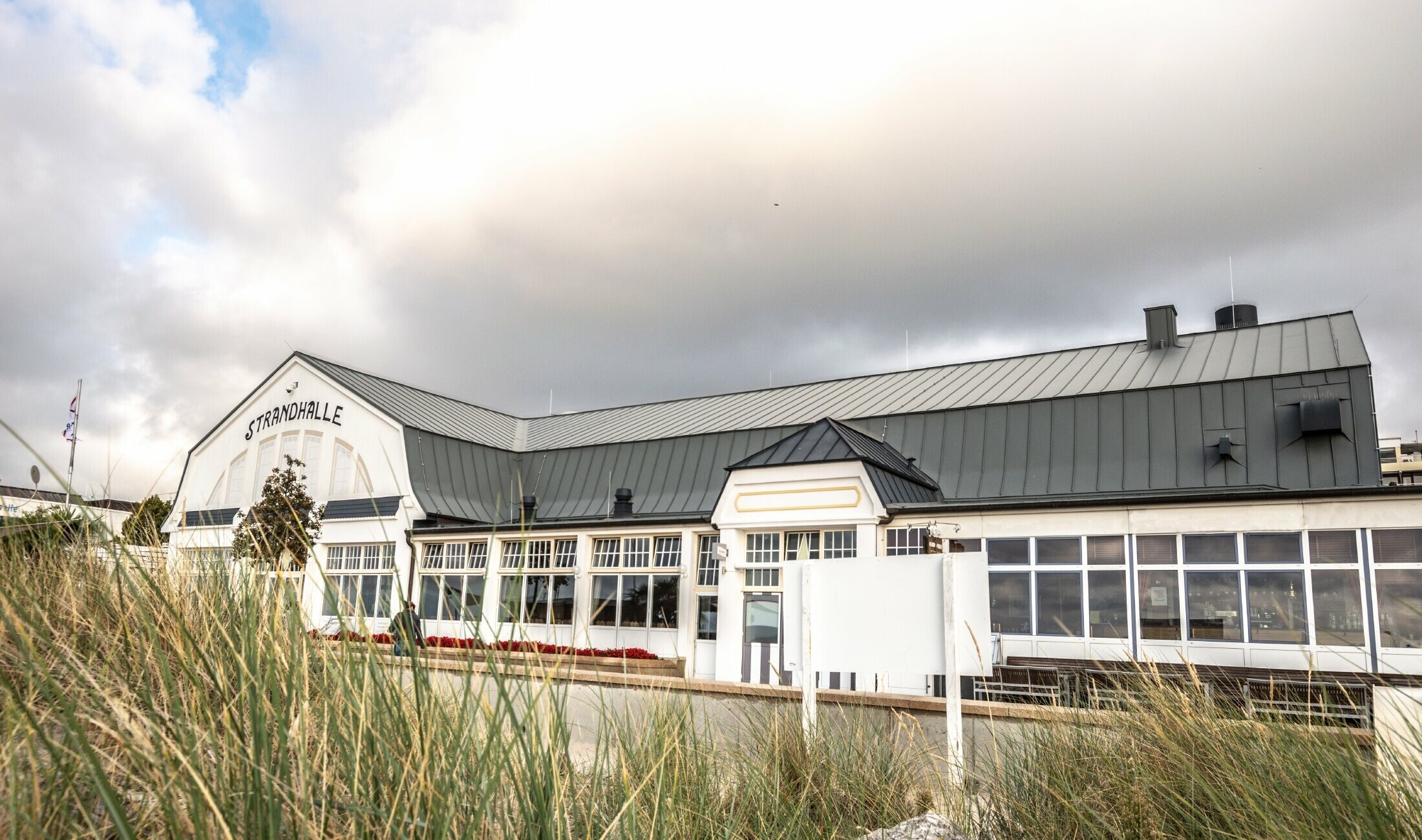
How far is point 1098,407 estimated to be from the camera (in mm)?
19656

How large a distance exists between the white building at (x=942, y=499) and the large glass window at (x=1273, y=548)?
0.03 meters

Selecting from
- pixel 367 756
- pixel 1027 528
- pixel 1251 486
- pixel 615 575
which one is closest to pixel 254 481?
pixel 615 575

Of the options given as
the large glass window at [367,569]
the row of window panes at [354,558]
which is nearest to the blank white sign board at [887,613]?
the large glass window at [367,569]

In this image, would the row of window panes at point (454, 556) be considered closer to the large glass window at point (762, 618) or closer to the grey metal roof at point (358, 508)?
the grey metal roof at point (358, 508)

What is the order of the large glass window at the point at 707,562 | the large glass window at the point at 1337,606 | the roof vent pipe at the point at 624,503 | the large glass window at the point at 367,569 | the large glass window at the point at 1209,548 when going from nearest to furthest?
the large glass window at the point at 1337,606
the large glass window at the point at 1209,548
the large glass window at the point at 707,562
the large glass window at the point at 367,569
the roof vent pipe at the point at 624,503

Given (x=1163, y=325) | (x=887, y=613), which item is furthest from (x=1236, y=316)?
(x=887, y=613)

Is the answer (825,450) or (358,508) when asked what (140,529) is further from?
(358,508)

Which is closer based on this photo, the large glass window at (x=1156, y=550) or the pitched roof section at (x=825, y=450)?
the large glass window at (x=1156, y=550)

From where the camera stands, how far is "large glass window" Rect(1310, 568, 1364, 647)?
521 inches

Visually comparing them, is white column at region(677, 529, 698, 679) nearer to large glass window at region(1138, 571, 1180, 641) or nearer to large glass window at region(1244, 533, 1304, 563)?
large glass window at region(1138, 571, 1180, 641)

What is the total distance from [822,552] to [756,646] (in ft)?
7.35

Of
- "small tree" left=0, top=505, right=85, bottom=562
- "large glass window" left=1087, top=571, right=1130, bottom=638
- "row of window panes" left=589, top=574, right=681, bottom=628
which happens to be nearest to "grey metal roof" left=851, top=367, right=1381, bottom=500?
"large glass window" left=1087, top=571, right=1130, bottom=638

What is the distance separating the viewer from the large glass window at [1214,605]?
14.0m

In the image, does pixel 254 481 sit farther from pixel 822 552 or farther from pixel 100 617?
pixel 100 617
